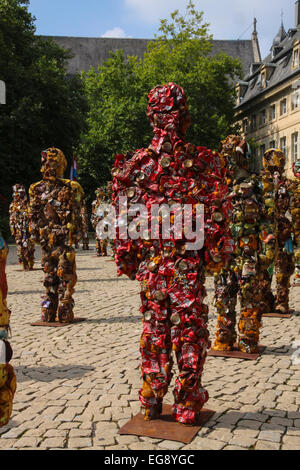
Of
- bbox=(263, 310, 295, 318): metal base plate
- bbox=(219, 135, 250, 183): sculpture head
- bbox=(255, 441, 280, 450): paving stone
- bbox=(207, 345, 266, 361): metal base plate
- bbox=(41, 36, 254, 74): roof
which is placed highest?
bbox=(41, 36, 254, 74): roof

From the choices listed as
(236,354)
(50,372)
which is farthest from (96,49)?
(50,372)

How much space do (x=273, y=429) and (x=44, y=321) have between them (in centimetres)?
491

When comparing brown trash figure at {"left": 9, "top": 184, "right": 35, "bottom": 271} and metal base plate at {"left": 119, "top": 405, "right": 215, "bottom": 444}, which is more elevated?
brown trash figure at {"left": 9, "top": 184, "right": 35, "bottom": 271}

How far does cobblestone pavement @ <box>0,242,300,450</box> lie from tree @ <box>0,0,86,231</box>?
20.4 meters

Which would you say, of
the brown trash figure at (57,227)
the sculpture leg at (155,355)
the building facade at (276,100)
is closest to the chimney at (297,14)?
the building facade at (276,100)

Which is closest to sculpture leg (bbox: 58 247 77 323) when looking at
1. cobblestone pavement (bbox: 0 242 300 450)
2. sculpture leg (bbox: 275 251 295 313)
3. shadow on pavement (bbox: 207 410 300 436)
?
cobblestone pavement (bbox: 0 242 300 450)

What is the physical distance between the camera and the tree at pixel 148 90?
34.6m

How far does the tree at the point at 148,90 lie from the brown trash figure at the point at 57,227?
27.0 m

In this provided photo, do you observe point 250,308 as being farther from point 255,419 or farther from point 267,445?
point 267,445

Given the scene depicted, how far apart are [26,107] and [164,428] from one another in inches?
990

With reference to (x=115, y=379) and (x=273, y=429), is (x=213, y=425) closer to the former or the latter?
(x=273, y=429)

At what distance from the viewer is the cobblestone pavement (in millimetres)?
3812

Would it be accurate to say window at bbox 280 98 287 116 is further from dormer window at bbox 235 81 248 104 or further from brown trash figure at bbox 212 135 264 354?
brown trash figure at bbox 212 135 264 354
